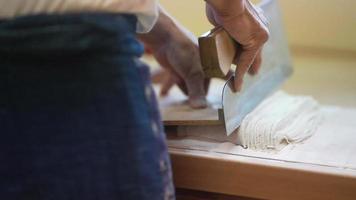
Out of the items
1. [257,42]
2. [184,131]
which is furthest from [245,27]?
[184,131]

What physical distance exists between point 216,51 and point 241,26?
48 millimetres

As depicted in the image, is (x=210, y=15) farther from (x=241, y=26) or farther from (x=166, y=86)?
(x=166, y=86)

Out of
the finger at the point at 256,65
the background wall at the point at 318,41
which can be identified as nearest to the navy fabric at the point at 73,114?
the finger at the point at 256,65

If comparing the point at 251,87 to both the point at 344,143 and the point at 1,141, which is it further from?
the point at 1,141

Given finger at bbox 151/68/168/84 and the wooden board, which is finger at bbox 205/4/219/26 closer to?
the wooden board

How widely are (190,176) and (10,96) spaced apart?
10.3 inches

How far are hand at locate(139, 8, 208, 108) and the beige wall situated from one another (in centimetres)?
11

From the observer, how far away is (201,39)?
601mm

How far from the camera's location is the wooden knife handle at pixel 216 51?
60 centimetres

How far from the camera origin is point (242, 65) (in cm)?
65

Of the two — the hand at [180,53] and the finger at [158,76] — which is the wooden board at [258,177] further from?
the finger at [158,76]

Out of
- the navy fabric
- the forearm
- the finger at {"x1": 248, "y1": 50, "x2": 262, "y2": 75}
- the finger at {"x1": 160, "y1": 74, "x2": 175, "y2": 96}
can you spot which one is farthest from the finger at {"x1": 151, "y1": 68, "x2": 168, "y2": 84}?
the navy fabric

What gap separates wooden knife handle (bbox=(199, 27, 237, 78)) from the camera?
0.60 meters

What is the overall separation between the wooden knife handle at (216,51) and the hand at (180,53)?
127 mm
